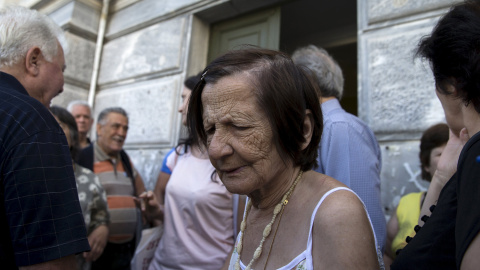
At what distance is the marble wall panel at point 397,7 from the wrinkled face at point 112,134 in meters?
2.29

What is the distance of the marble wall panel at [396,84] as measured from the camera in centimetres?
255

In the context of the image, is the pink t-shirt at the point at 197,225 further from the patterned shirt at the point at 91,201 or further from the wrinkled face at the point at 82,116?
the wrinkled face at the point at 82,116

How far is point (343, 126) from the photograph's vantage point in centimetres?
173

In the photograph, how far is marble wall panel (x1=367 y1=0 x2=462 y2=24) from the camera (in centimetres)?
266

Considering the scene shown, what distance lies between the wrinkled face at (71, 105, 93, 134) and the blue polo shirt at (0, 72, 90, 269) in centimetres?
284

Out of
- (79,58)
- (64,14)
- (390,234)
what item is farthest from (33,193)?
(64,14)

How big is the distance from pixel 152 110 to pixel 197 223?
8.42 feet

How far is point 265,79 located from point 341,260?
540mm

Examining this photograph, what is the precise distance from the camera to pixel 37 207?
48.1 inches

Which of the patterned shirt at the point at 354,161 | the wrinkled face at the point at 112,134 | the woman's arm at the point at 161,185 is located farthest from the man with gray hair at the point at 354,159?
the wrinkled face at the point at 112,134

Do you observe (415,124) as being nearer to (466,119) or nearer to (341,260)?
(466,119)

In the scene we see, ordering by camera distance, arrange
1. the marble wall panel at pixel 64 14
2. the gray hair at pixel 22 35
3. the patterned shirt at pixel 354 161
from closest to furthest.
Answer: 1. the gray hair at pixel 22 35
2. the patterned shirt at pixel 354 161
3. the marble wall panel at pixel 64 14

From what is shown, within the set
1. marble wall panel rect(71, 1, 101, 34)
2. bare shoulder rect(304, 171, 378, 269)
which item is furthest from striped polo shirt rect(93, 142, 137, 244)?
marble wall panel rect(71, 1, 101, 34)

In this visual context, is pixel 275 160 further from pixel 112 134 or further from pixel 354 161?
pixel 112 134
